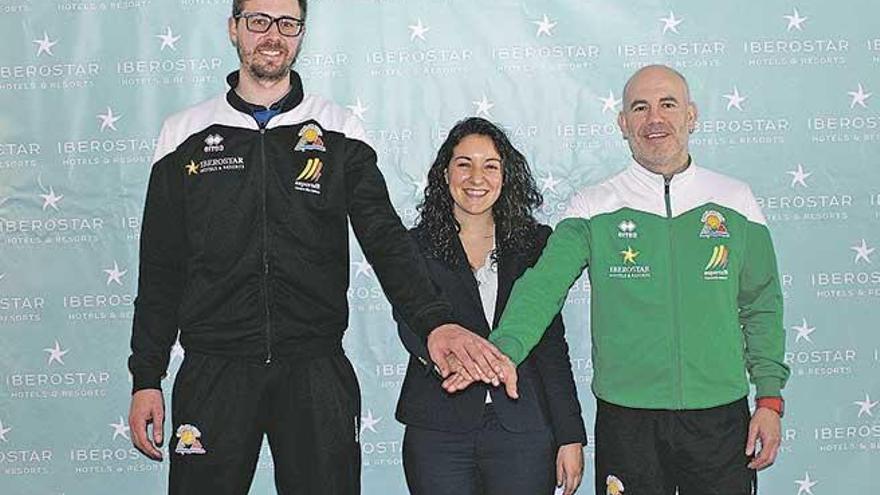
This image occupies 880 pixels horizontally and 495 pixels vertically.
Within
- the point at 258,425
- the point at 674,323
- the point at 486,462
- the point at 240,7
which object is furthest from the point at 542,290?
the point at 240,7

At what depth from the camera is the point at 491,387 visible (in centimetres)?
291

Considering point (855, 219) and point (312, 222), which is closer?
point (312, 222)

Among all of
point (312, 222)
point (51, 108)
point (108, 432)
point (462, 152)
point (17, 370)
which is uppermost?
point (51, 108)

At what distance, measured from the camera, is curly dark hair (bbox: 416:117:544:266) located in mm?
3070

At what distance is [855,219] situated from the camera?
3.55 metres

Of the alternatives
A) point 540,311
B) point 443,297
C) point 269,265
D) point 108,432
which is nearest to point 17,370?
point 108,432

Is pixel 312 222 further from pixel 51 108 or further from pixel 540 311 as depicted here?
pixel 51 108

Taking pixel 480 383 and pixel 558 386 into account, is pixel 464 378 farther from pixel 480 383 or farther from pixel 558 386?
pixel 558 386

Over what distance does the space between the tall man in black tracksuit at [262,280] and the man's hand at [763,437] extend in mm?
951

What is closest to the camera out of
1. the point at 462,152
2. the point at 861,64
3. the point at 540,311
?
the point at 540,311

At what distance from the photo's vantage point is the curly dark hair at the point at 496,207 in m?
3.07

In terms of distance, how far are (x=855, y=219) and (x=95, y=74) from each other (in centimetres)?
262

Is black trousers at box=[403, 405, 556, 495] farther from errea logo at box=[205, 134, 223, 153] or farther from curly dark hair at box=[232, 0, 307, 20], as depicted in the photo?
curly dark hair at box=[232, 0, 307, 20]

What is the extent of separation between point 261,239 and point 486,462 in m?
0.87
